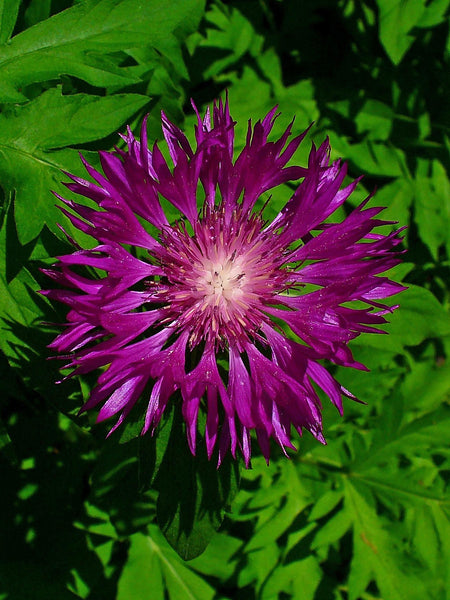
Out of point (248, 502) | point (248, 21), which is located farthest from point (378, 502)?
A: point (248, 21)

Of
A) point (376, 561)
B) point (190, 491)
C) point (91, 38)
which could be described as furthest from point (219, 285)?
point (376, 561)

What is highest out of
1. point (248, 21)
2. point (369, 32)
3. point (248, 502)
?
point (369, 32)

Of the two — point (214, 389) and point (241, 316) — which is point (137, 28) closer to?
point (241, 316)

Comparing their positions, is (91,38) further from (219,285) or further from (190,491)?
(190,491)

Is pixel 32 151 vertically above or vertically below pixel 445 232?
below

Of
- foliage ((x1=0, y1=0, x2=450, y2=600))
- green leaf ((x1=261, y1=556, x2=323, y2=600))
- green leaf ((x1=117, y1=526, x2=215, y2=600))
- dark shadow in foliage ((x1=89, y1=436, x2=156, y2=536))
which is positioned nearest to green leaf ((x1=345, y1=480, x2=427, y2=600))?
foliage ((x1=0, y1=0, x2=450, y2=600))

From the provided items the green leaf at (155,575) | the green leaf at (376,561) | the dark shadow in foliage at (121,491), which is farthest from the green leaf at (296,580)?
the dark shadow in foliage at (121,491)

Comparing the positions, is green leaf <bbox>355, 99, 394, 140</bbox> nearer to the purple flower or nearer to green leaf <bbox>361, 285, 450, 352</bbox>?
green leaf <bbox>361, 285, 450, 352</bbox>
